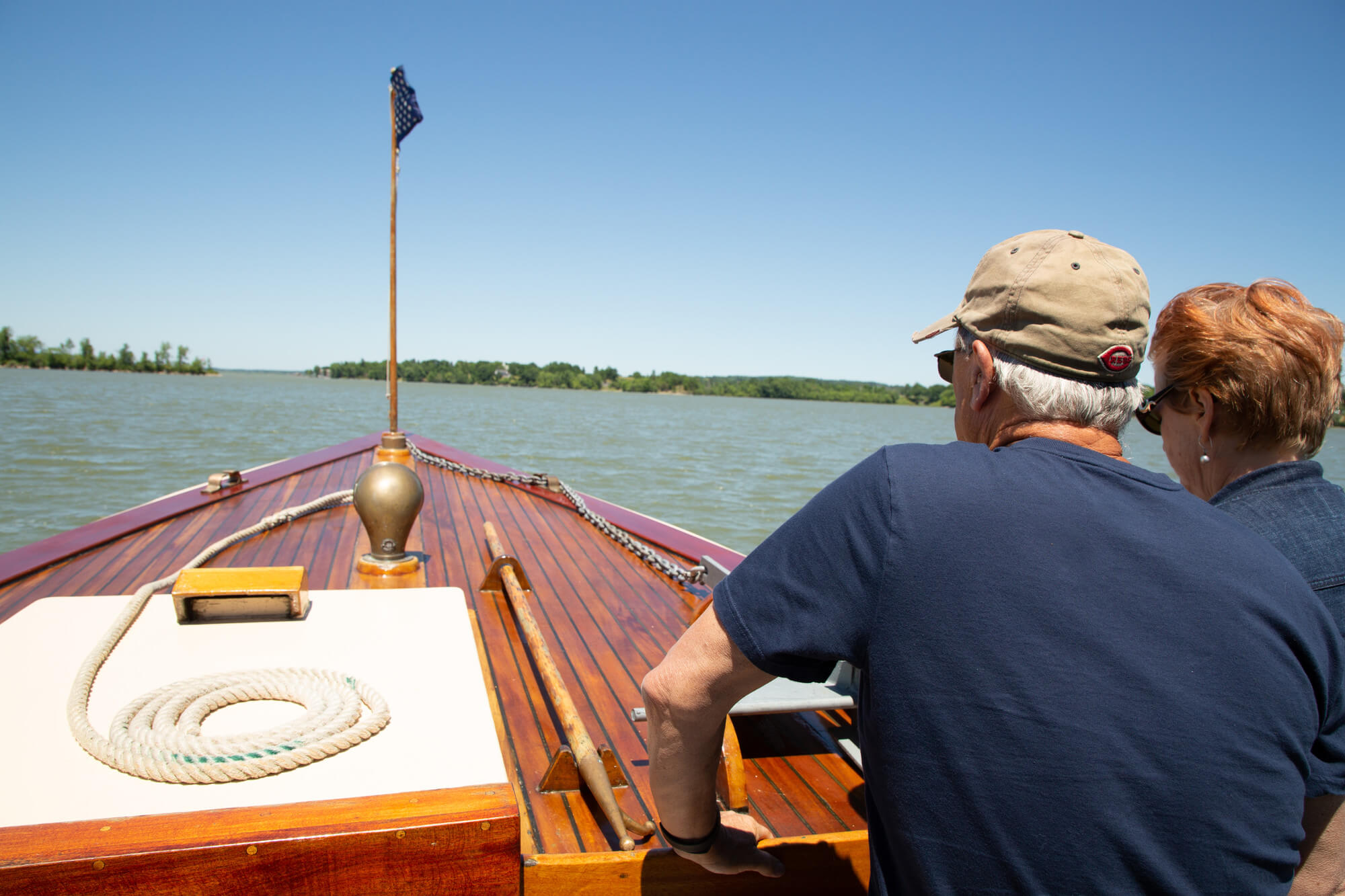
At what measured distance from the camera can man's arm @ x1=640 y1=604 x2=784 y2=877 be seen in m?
0.79

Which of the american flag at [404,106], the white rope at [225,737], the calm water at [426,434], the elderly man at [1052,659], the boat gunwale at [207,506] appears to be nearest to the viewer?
the elderly man at [1052,659]

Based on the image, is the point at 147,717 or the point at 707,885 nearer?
the point at 147,717

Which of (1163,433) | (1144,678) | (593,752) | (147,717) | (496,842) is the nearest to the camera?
(1144,678)

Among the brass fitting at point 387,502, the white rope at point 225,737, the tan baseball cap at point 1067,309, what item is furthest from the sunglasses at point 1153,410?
the brass fitting at point 387,502

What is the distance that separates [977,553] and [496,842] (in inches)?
28.9

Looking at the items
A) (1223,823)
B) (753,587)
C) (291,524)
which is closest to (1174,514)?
(1223,823)

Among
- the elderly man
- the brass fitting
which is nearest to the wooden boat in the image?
the brass fitting

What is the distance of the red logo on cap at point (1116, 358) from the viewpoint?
2.80 feet

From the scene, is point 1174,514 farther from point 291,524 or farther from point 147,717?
point 291,524

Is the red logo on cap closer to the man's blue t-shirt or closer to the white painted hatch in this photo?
the man's blue t-shirt

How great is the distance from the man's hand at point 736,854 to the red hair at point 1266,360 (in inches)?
37.6

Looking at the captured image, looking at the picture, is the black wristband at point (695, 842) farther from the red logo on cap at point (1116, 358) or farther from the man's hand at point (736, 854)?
the red logo on cap at point (1116, 358)

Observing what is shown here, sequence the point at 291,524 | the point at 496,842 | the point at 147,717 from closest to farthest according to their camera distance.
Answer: the point at 496,842
the point at 147,717
the point at 291,524

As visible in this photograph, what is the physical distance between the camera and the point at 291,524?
3939 mm
